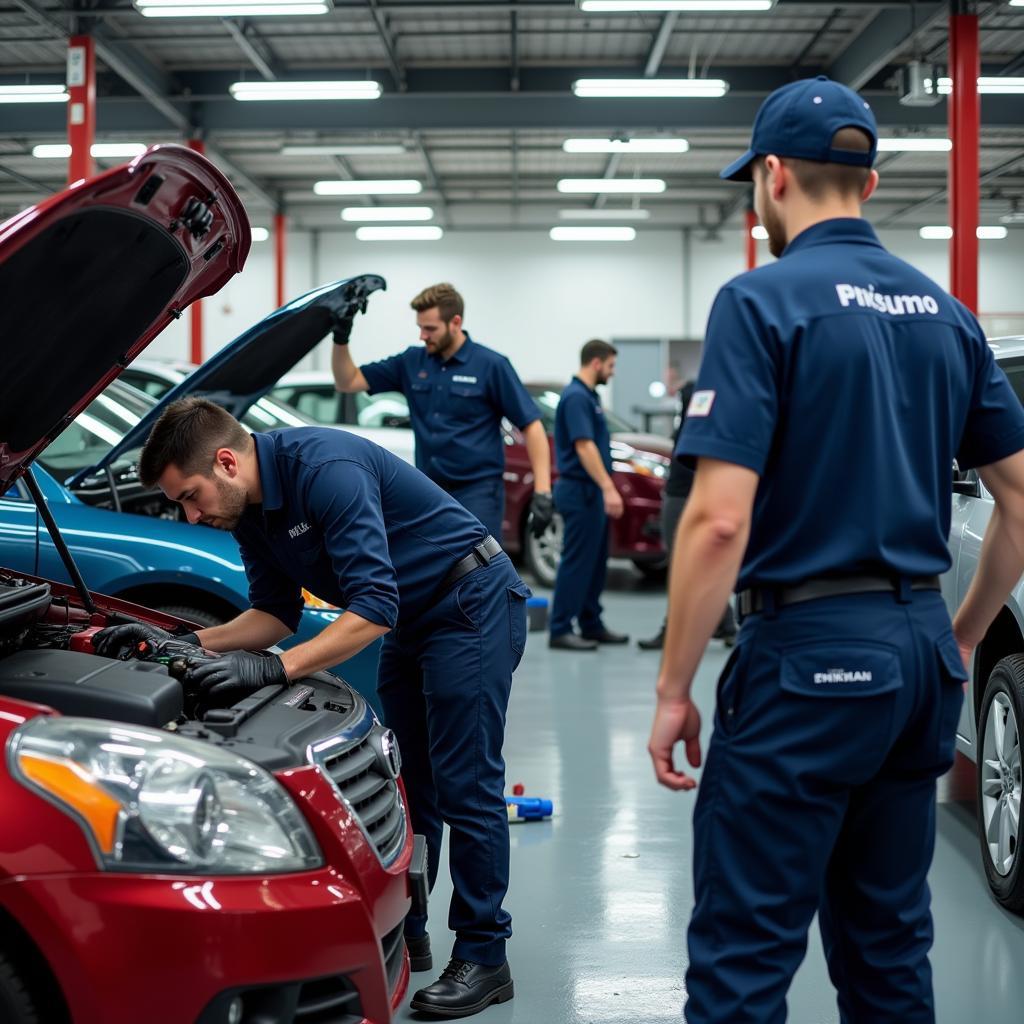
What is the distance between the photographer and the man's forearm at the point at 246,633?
2.70 m

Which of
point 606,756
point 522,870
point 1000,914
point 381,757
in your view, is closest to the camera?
point 381,757

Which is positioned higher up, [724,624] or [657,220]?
[657,220]

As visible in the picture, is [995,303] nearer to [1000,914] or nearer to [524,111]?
[524,111]

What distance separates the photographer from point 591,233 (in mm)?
20172

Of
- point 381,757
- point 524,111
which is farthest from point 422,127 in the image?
point 381,757

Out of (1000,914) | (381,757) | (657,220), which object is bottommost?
(1000,914)

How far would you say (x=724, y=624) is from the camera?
7340mm

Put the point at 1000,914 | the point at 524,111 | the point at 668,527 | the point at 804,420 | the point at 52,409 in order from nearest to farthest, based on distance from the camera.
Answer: the point at 804,420, the point at 52,409, the point at 1000,914, the point at 668,527, the point at 524,111

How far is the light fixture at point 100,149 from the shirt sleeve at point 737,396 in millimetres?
13839

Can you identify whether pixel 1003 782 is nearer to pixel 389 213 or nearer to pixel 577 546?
pixel 577 546

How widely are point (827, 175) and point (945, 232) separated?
20.8 meters

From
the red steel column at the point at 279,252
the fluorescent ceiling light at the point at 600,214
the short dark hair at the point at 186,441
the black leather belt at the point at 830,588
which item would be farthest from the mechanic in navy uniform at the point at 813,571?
the red steel column at the point at 279,252

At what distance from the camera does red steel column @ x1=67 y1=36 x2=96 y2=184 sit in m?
10.7

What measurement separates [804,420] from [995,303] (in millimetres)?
21333
